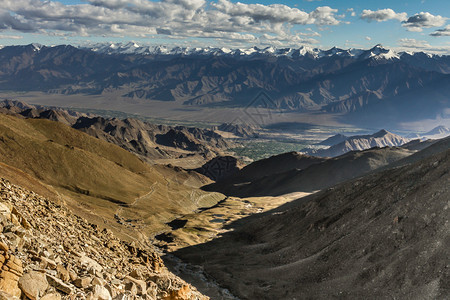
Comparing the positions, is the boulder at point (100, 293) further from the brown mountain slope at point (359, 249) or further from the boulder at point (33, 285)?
the brown mountain slope at point (359, 249)

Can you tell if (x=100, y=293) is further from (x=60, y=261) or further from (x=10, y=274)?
(x=10, y=274)

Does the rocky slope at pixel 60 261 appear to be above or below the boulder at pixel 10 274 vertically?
below

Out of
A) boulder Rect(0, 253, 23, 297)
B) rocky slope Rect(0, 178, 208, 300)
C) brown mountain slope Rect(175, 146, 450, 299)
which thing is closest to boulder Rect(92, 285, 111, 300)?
rocky slope Rect(0, 178, 208, 300)

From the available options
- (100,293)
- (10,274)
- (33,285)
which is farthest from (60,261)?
(10,274)

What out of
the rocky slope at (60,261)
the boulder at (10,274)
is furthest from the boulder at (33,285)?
the boulder at (10,274)

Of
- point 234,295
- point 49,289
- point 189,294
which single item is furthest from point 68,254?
point 234,295
